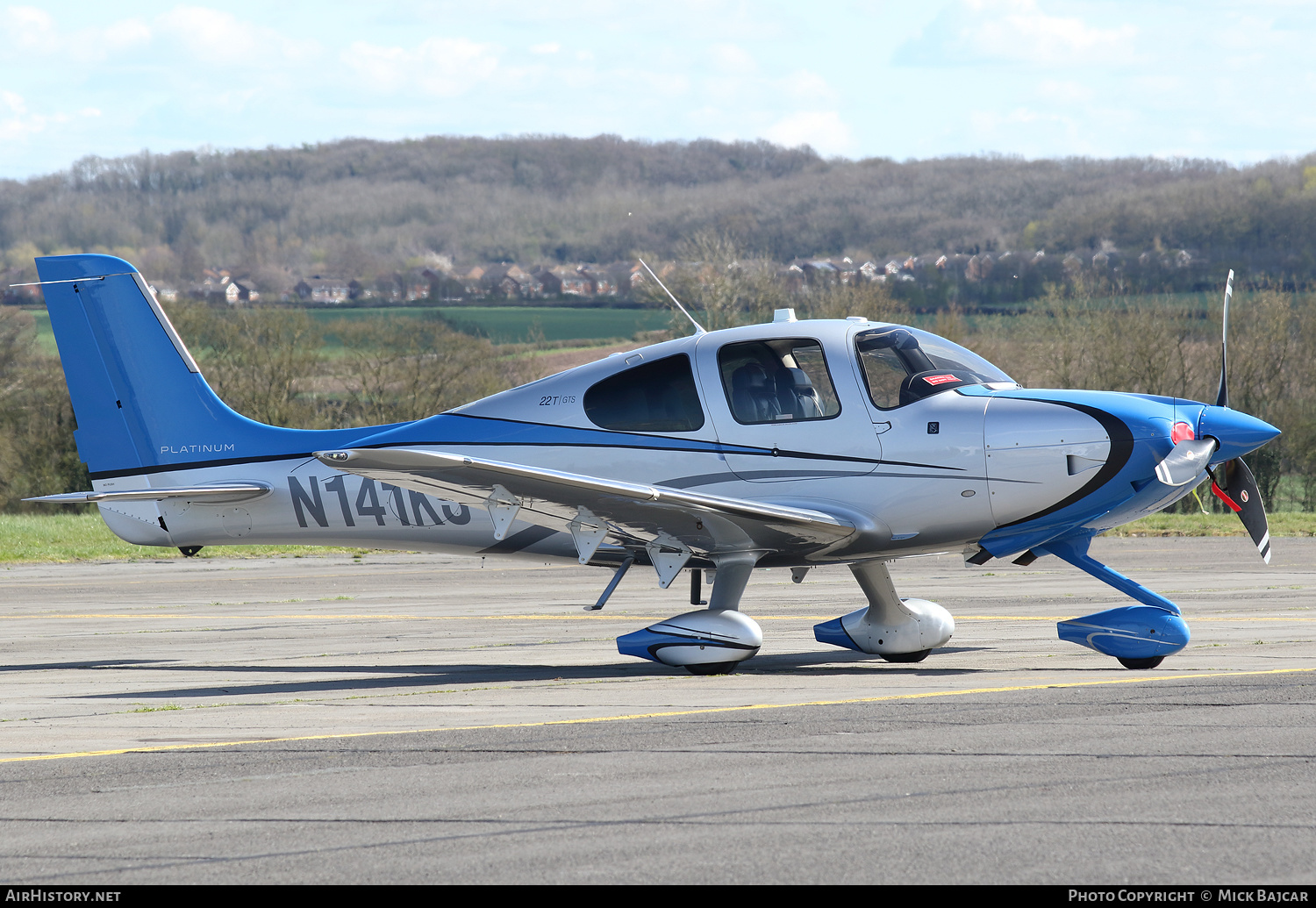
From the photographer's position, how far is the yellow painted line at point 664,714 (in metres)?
8.16

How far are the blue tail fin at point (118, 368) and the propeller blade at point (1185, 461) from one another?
861 centimetres

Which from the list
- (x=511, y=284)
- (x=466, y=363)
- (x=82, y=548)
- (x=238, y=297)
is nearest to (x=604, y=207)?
(x=511, y=284)

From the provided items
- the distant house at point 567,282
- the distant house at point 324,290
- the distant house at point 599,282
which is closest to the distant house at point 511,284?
the distant house at point 567,282

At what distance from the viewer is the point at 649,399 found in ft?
38.2

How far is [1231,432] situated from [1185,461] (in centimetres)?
42

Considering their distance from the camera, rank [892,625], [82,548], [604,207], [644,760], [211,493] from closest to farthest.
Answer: [644,760] → [892,625] → [211,493] → [82,548] → [604,207]

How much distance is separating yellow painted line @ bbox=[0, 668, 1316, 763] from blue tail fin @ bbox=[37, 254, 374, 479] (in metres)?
5.84

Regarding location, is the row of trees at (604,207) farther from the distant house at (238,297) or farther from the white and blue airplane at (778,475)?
the white and blue airplane at (778,475)

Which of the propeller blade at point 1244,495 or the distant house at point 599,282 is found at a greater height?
the distant house at point 599,282

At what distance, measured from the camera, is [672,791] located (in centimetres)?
655

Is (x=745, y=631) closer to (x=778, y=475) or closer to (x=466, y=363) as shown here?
(x=778, y=475)

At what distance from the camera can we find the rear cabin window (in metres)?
11.5

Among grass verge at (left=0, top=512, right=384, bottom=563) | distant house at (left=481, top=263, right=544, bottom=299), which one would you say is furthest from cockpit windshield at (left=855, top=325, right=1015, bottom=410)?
distant house at (left=481, top=263, right=544, bottom=299)

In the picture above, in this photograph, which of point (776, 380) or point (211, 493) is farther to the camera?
Answer: point (211, 493)
